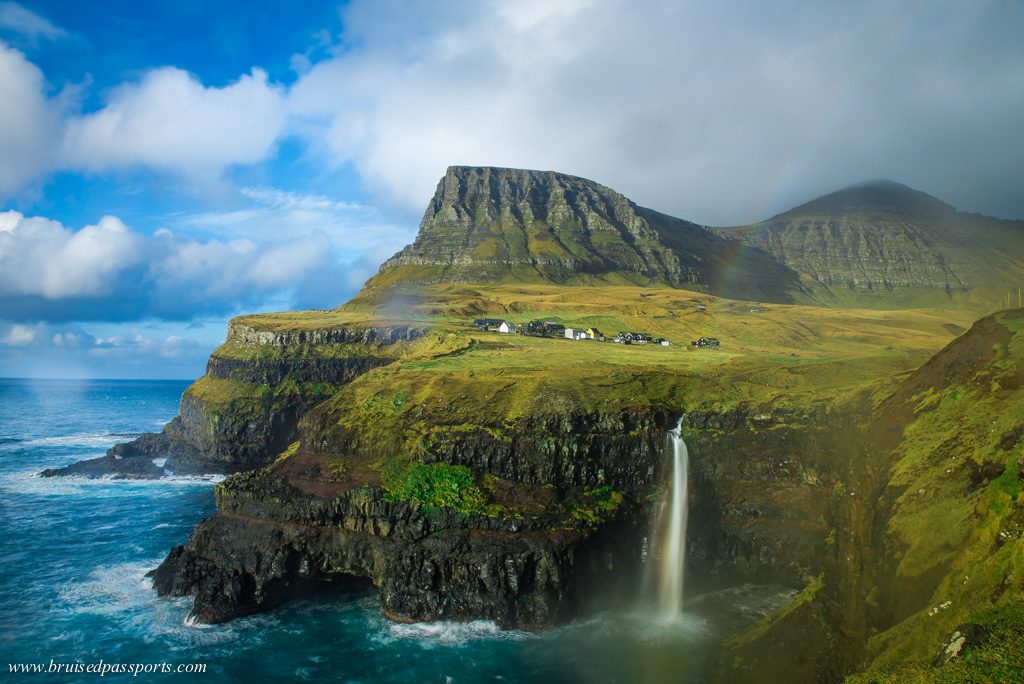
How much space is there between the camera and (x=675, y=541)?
45.9 metres

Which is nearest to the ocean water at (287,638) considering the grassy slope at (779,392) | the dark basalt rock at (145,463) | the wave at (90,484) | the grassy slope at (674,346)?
the grassy slope at (779,392)

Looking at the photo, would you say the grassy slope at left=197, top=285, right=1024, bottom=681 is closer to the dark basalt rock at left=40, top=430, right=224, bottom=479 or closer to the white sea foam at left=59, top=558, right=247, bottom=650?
the white sea foam at left=59, top=558, right=247, bottom=650

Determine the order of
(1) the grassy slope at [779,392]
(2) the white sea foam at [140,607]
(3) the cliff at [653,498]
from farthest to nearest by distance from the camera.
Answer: (2) the white sea foam at [140,607] → (3) the cliff at [653,498] → (1) the grassy slope at [779,392]

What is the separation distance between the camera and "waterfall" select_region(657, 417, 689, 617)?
4366 centimetres

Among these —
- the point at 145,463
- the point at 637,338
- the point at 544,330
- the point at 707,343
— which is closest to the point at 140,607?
the point at 145,463

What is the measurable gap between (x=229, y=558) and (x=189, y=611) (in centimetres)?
437

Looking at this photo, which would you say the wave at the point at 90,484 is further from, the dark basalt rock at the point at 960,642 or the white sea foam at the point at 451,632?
the dark basalt rock at the point at 960,642

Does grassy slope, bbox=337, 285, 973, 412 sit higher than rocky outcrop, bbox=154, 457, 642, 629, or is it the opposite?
grassy slope, bbox=337, 285, 973, 412

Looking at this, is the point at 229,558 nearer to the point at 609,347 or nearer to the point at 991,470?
the point at 991,470

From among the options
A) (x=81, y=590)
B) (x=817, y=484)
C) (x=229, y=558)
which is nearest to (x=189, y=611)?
(x=229, y=558)

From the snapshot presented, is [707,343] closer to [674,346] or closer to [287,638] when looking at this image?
[674,346]

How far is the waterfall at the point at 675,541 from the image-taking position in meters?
43.7

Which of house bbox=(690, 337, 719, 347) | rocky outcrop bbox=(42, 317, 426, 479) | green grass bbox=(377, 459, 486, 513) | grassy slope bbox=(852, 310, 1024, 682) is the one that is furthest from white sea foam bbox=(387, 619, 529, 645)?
house bbox=(690, 337, 719, 347)

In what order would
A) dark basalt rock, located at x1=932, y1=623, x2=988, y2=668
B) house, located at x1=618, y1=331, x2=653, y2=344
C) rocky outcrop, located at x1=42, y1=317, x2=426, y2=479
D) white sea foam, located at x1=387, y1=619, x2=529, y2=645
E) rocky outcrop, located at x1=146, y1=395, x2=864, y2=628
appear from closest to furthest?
dark basalt rock, located at x1=932, y1=623, x2=988, y2=668
white sea foam, located at x1=387, y1=619, x2=529, y2=645
rocky outcrop, located at x1=146, y1=395, x2=864, y2=628
rocky outcrop, located at x1=42, y1=317, x2=426, y2=479
house, located at x1=618, y1=331, x2=653, y2=344
